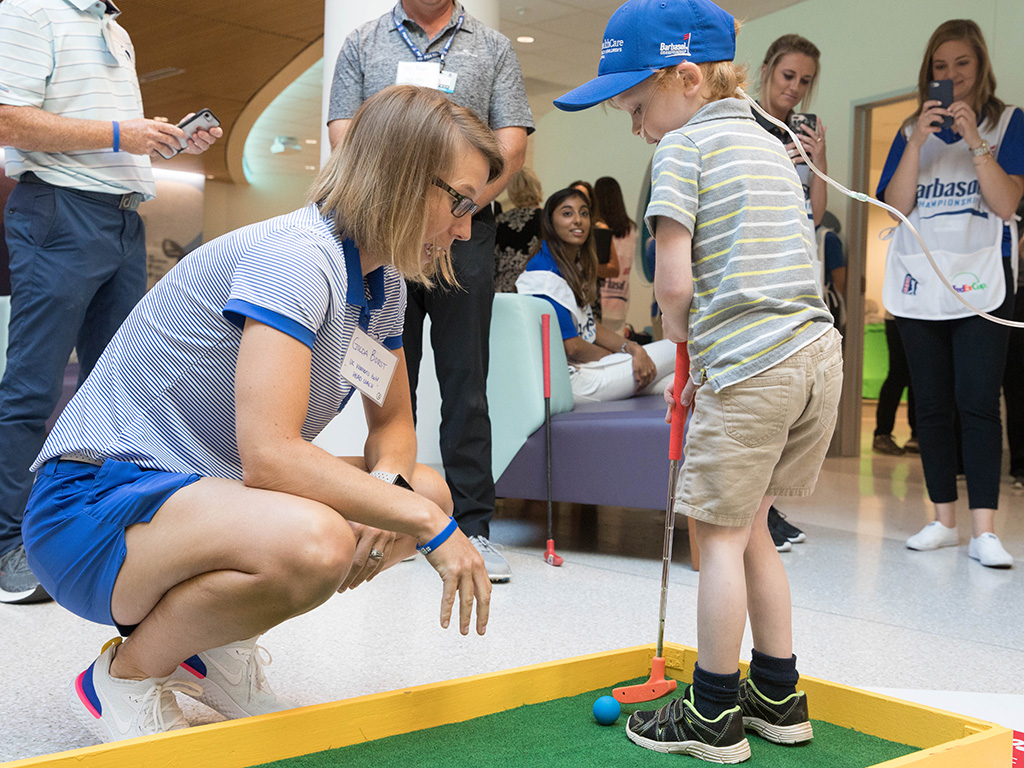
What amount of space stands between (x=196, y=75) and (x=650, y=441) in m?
4.90

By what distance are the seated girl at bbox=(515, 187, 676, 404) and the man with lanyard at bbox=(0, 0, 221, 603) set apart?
150 cm

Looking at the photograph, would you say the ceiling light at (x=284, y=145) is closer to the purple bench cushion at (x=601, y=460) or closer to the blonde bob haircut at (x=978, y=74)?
the purple bench cushion at (x=601, y=460)

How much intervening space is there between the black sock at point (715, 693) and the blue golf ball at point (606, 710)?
0.16m

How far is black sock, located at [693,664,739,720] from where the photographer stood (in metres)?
1.26

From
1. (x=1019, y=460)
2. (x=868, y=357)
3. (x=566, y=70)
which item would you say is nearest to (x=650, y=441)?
(x=1019, y=460)

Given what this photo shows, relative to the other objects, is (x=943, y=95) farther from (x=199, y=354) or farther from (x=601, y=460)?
(x=199, y=354)

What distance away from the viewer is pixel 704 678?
4.17ft

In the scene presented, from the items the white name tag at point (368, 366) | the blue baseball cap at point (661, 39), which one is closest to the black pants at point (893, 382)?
the blue baseball cap at point (661, 39)

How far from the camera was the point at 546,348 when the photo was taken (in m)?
2.94

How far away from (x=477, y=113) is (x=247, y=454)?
5.66 ft

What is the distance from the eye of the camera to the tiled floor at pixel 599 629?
64.4 inches

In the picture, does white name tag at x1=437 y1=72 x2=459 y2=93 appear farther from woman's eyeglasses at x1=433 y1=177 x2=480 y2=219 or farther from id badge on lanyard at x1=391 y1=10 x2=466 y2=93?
woman's eyeglasses at x1=433 y1=177 x2=480 y2=219

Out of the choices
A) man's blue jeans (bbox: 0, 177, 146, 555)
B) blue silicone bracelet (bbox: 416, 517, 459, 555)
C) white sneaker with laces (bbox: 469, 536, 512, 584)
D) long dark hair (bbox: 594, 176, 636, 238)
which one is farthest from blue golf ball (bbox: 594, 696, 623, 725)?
long dark hair (bbox: 594, 176, 636, 238)

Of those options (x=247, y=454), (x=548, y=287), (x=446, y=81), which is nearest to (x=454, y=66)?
(x=446, y=81)
